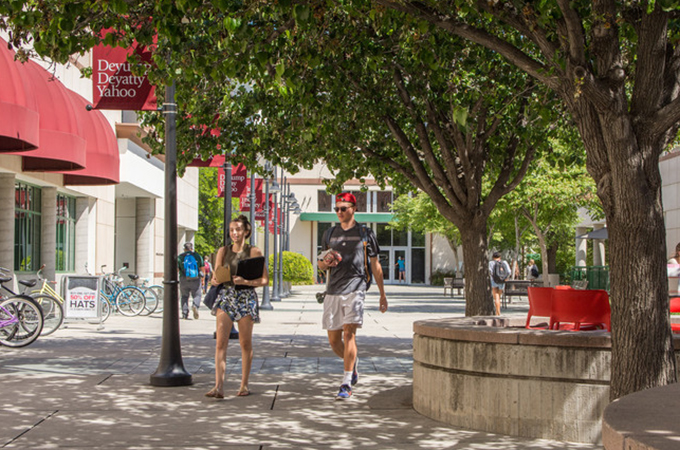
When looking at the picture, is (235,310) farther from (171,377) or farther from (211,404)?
(171,377)

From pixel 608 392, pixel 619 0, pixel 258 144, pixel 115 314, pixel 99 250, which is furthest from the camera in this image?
pixel 99 250

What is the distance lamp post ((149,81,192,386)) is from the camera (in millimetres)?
9938

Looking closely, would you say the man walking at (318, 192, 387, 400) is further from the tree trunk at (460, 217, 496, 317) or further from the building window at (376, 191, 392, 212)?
the building window at (376, 191, 392, 212)

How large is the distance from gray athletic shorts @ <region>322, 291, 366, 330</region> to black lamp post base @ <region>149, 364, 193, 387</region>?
1.88m

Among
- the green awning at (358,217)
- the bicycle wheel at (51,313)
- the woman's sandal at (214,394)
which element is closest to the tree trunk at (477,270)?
the woman's sandal at (214,394)

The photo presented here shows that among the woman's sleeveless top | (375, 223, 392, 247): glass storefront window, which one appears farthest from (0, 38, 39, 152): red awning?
(375, 223, 392, 247): glass storefront window

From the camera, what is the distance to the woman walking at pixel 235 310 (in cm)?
897

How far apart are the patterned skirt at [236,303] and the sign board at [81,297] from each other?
9514mm

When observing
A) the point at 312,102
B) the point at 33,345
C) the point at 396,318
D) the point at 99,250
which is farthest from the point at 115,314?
the point at 312,102

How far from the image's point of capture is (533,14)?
7.12 metres

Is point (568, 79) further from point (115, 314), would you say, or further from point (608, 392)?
point (115, 314)

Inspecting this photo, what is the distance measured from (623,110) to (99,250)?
22.4m

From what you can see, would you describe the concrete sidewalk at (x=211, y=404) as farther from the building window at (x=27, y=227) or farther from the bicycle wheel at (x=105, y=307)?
the building window at (x=27, y=227)

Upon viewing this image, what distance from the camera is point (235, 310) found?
9.02 metres
